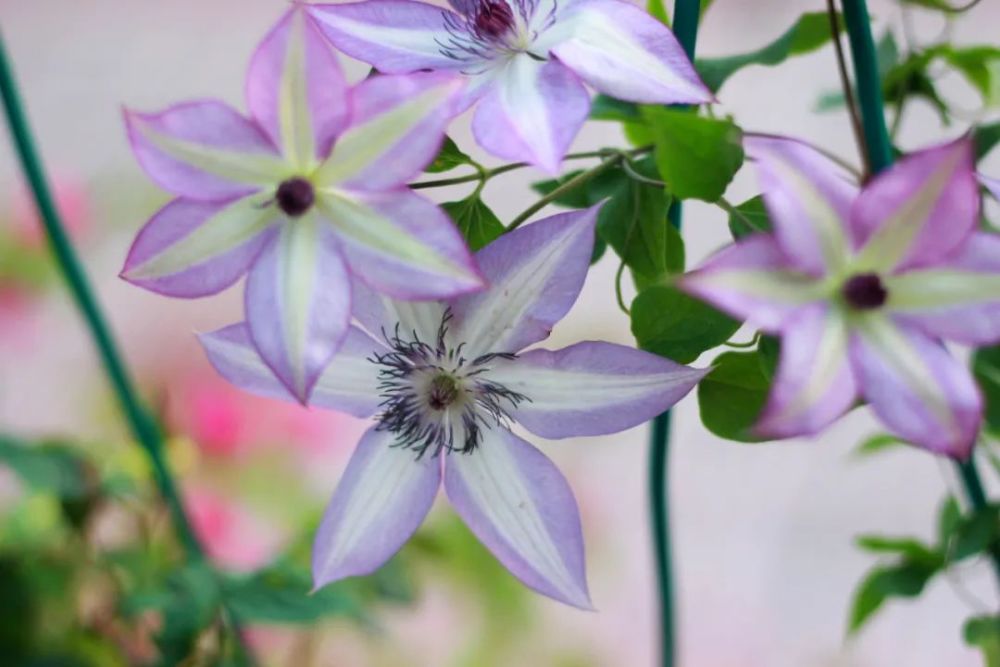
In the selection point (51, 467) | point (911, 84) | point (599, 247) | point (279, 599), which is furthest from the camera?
point (51, 467)

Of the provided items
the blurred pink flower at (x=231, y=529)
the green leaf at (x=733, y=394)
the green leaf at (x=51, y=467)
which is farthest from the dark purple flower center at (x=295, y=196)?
the blurred pink flower at (x=231, y=529)

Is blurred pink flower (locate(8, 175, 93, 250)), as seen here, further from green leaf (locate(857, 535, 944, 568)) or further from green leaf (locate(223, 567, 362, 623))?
green leaf (locate(857, 535, 944, 568))

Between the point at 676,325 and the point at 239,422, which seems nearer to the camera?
the point at 676,325

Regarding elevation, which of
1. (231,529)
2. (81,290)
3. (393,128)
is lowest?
(231,529)

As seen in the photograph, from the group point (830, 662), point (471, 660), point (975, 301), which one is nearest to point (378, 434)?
point (975, 301)

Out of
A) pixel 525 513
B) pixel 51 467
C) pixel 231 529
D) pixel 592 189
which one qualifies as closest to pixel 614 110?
pixel 592 189

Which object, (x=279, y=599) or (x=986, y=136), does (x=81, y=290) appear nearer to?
(x=279, y=599)
